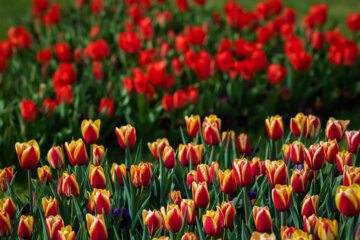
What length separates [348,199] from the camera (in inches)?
72.5

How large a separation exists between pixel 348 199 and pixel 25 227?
1.13m

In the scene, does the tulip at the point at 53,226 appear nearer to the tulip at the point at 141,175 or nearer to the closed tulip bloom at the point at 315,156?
the tulip at the point at 141,175

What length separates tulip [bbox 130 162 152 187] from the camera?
7.59 ft

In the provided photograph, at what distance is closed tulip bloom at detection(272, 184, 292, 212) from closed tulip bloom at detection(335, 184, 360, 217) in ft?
0.65

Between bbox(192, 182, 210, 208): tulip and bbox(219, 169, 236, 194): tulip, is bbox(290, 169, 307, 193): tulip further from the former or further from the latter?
bbox(192, 182, 210, 208): tulip

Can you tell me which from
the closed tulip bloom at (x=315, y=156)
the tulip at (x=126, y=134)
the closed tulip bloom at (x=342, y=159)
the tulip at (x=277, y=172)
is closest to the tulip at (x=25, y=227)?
the tulip at (x=126, y=134)

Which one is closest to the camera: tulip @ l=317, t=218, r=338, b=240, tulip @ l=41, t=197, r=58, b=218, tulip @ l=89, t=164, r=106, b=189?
tulip @ l=317, t=218, r=338, b=240

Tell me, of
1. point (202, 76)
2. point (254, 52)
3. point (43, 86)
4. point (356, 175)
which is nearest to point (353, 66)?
point (254, 52)

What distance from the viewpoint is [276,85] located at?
4785 mm

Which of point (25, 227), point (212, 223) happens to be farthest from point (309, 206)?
point (25, 227)

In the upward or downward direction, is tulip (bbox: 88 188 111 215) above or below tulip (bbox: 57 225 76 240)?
above

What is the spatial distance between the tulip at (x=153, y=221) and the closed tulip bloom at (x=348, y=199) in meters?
0.64

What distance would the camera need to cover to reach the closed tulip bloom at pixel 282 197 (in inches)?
78.2

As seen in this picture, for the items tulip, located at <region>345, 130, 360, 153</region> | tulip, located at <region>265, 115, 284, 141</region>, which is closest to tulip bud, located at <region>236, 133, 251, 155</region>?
A: tulip, located at <region>265, 115, 284, 141</region>
